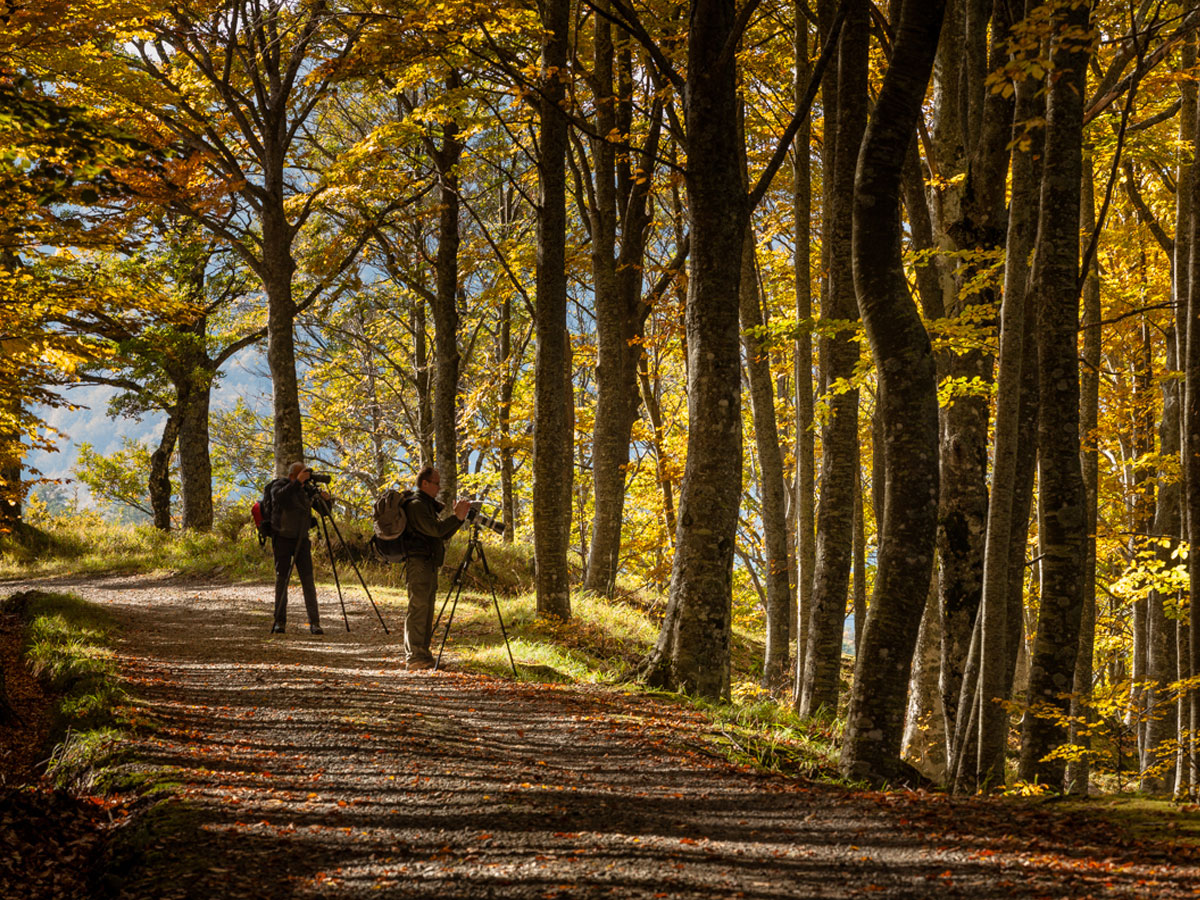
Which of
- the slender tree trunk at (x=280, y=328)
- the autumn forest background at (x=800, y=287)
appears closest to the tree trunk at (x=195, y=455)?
the autumn forest background at (x=800, y=287)

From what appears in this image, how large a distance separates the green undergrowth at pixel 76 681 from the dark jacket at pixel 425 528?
2.80 m

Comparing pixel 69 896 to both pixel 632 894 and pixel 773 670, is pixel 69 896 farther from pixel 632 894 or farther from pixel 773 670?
pixel 773 670

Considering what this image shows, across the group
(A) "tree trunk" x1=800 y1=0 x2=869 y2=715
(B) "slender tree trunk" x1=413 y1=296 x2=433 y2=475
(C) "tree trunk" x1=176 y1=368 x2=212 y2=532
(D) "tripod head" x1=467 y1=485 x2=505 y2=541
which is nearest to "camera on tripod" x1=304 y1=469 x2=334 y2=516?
(D) "tripod head" x1=467 y1=485 x2=505 y2=541

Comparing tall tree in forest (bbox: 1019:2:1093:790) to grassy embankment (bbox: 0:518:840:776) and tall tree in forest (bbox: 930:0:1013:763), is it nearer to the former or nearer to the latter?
tall tree in forest (bbox: 930:0:1013:763)

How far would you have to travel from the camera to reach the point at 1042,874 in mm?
3361

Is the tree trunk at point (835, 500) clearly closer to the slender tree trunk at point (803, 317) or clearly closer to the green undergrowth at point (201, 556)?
the slender tree trunk at point (803, 317)

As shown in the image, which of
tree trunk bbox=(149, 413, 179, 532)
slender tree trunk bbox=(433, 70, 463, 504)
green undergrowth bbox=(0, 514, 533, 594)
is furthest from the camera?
tree trunk bbox=(149, 413, 179, 532)

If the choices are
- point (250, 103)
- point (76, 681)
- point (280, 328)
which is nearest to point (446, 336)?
point (280, 328)

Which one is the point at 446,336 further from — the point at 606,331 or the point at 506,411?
the point at 506,411

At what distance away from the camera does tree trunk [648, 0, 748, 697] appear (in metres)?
7.13

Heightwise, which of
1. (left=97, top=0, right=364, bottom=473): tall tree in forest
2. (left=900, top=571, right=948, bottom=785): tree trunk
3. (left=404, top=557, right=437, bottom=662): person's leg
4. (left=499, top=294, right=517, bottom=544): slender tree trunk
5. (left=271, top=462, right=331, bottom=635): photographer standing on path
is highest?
(left=97, top=0, right=364, bottom=473): tall tree in forest

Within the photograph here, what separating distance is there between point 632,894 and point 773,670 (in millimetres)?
9849

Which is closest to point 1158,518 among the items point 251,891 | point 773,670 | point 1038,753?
point 773,670

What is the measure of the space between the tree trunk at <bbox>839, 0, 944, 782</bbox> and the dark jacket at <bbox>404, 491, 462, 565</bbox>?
14.3 ft
